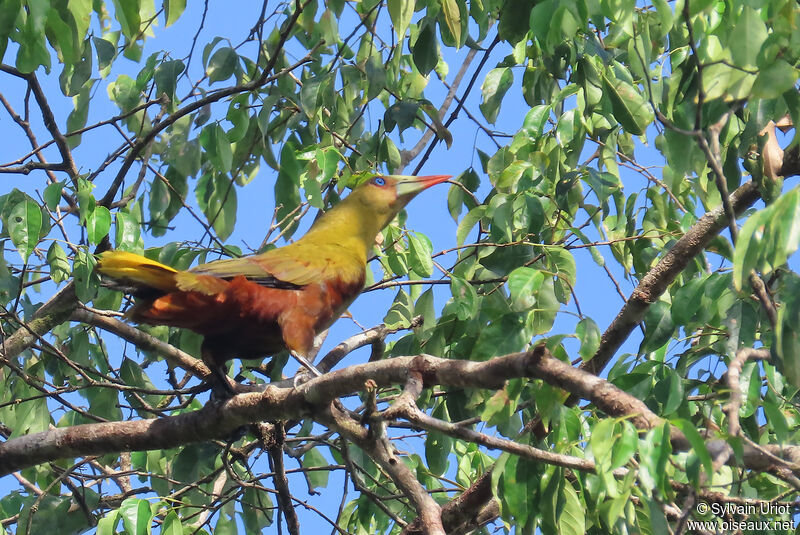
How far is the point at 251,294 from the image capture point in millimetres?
3389

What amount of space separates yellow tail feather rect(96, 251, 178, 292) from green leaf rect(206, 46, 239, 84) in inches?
32.8

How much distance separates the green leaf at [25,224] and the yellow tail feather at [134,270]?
0.71ft

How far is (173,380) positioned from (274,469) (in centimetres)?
71

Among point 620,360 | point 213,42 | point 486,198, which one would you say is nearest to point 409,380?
point 620,360

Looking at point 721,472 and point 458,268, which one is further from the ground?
point 458,268

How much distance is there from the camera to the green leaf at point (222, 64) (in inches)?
135

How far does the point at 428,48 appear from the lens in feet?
10.3

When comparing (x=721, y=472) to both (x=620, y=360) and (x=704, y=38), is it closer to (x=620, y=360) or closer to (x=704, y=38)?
(x=620, y=360)

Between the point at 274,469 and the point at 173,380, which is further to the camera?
the point at 173,380

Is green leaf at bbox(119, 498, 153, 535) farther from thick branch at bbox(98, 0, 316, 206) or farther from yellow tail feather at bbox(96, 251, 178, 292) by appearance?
thick branch at bbox(98, 0, 316, 206)

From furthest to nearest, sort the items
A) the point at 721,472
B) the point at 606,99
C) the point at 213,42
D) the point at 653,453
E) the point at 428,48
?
the point at 213,42
the point at 428,48
the point at 606,99
the point at 721,472
the point at 653,453

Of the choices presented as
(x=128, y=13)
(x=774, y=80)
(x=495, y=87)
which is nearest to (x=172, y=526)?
(x=128, y=13)

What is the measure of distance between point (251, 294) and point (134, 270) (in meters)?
0.55

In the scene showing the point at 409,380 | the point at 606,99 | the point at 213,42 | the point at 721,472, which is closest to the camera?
the point at 721,472
